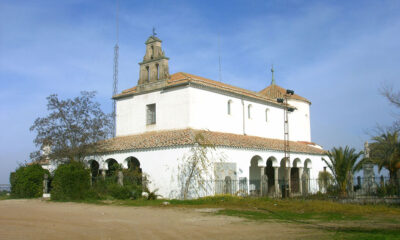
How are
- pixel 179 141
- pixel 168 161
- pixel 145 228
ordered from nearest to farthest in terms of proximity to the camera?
pixel 145 228, pixel 179 141, pixel 168 161

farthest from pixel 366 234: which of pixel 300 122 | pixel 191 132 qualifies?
pixel 300 122

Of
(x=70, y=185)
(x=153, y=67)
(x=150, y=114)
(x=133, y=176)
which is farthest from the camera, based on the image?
(x=150, y=114)

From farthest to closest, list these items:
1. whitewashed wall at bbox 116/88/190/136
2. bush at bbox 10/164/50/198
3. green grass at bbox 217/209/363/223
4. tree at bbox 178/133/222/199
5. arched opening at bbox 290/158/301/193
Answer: arched opening at bbox 290/158/301/193
whitewashed wall at bbox 116/88/190/136
bush at bbox 10/164/50/198
tree at bbox 178/133/222/199
green grass at bbox 217/209/363/223

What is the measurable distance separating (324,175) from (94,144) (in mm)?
19231

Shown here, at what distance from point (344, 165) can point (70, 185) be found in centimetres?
1676

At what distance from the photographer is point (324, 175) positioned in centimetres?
3447

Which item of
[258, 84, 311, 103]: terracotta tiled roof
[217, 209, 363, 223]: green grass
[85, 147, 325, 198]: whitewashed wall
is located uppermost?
[258, 84, 311, 103]: terracotta tiled roof

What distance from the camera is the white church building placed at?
25.6 metres

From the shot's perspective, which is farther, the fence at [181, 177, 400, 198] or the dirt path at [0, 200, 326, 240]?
the fence at [181, 177, 400, 198]

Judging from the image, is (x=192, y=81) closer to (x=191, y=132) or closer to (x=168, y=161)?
(x=191, y=132)

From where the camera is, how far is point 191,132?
26547 mm

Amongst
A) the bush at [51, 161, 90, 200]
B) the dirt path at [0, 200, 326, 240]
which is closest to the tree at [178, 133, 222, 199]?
the bush at [51, 161, 90, 200]

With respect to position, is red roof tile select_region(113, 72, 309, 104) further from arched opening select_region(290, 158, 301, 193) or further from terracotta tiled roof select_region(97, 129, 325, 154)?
arched opening select_region(290, 158, 301, 193)

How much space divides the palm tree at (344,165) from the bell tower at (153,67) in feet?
42.8
